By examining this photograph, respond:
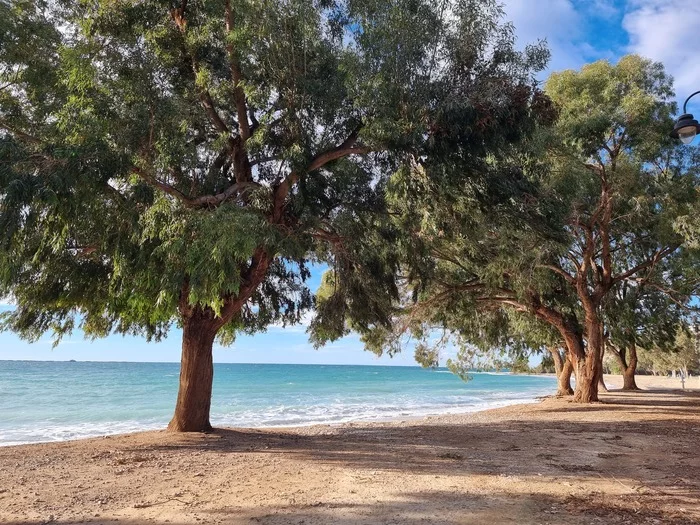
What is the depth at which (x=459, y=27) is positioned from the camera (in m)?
7.73

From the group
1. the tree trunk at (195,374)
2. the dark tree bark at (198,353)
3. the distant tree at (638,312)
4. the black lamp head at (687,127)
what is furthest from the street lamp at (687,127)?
the distant tree at (638,312)

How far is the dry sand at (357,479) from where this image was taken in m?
3.97

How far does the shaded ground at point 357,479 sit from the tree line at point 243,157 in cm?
230

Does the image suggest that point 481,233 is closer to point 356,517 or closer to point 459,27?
point 459,27

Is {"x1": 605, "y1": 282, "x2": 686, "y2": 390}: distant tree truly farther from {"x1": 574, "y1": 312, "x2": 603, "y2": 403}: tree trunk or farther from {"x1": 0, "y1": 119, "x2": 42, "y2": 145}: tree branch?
{"x1": 0, "y1": 119, "x2": 42, "y2": 145}: tree branch

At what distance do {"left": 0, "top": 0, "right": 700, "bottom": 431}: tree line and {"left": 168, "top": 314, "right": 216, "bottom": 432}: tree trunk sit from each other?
0.04m

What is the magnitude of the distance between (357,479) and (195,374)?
15.7 ft

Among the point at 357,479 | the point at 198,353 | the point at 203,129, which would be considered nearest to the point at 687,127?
the point at 357,479

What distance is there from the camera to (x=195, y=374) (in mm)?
9016

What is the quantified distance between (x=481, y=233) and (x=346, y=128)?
3.46 meters

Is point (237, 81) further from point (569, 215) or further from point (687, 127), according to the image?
point (569, 215)

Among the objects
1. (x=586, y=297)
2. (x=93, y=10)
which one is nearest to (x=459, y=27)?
(x=93, y=10)

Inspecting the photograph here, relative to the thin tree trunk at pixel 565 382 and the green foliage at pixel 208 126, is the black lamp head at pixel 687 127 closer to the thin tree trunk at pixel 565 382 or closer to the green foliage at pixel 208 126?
the green foliage at pixel 208 126

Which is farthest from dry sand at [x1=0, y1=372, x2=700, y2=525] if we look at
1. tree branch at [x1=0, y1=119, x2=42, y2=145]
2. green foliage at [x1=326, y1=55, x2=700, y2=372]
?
tree branch at [x1=0, y1=119, x2=42, y2=145]
